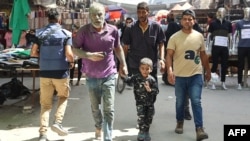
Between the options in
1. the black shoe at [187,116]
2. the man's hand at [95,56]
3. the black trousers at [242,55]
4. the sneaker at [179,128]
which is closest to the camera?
the man's hand at [95,56]

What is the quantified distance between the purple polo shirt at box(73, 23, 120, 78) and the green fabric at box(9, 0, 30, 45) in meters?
3.06

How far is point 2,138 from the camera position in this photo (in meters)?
5.24

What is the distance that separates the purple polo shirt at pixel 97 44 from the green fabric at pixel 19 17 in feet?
10.0

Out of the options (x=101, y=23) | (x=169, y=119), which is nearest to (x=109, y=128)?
(x=101, y=23)

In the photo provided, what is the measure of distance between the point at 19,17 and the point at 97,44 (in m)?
3.38

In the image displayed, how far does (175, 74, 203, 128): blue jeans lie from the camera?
5.13m

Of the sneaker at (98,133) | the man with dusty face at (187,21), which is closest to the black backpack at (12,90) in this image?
the sneaker at (98,133)

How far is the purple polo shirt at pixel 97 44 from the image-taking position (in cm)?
475

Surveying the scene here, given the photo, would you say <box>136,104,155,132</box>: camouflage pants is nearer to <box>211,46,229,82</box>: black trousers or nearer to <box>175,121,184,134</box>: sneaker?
<box>175,121,184,134</box>: sneaker

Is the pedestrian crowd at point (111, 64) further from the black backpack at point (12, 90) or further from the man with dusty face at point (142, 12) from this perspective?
the black backpack at point (12, 90)

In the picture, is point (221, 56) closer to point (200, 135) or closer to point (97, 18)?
point (200, 135)

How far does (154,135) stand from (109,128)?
93cm

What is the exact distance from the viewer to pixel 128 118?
647cm

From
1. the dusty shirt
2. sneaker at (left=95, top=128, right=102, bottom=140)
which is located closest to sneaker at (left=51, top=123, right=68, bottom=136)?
sneaker at (left=95, top=128, right=102, bottom=140)
